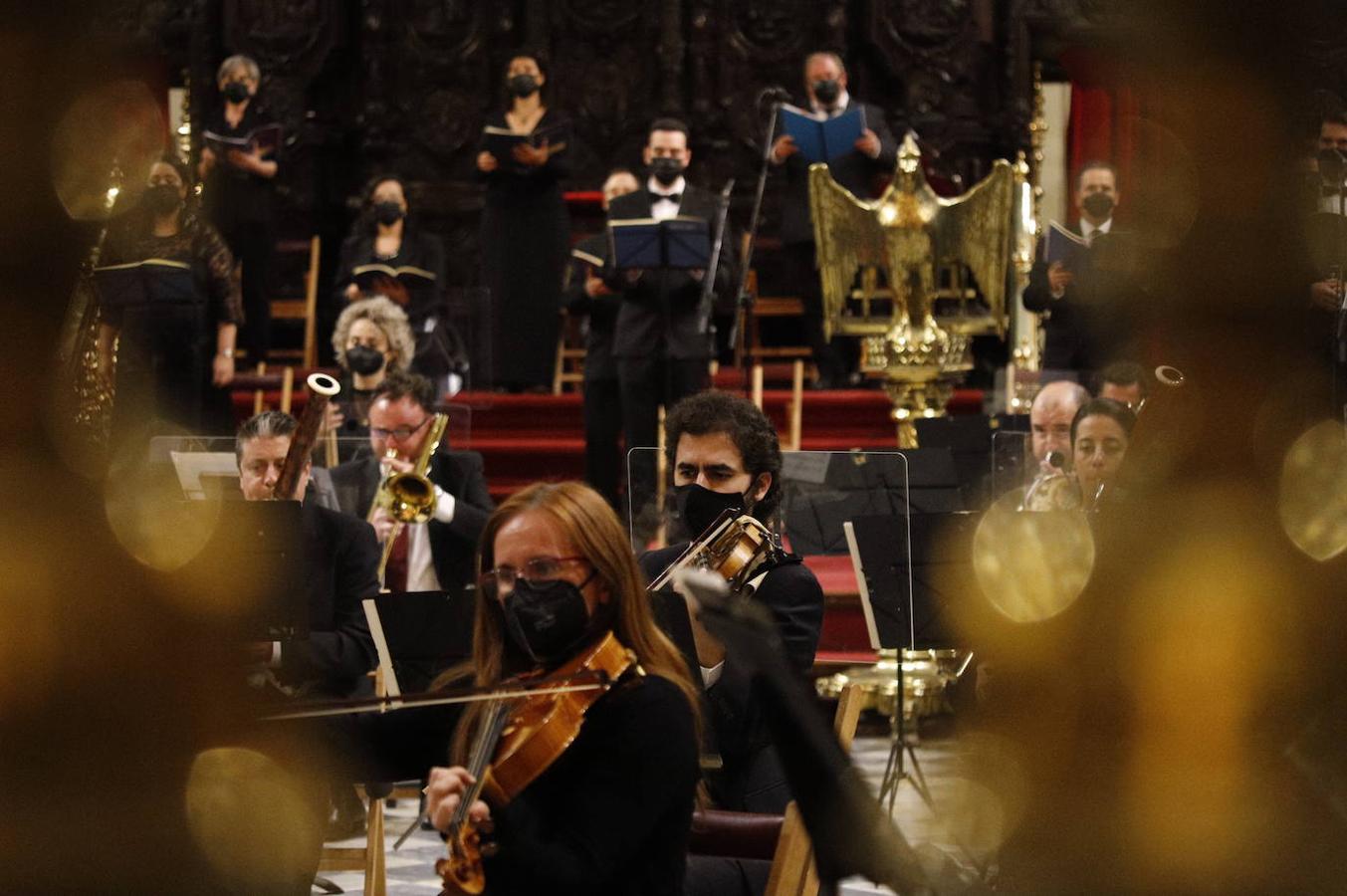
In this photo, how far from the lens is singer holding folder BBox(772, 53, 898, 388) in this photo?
29.7 ft

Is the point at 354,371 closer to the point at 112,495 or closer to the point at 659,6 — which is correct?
the point at 659,6

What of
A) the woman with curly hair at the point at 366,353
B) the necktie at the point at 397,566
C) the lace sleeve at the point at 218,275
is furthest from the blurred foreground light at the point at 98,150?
the lace sleeve at the point at 218,275

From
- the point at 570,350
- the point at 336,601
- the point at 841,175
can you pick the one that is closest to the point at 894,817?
the point at 336,601

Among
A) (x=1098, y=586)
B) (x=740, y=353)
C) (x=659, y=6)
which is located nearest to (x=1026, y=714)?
(x=1098, y=586)

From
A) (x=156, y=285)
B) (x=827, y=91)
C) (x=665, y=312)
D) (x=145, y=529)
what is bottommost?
(x=145, y=529)

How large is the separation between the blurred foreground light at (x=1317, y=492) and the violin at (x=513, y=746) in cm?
152

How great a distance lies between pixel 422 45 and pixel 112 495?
39.1 feet

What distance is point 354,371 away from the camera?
754 centimetres

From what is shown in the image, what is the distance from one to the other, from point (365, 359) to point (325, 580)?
8.76 feet

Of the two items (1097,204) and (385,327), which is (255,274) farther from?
(1097,204)

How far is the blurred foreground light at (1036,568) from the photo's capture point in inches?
26.5

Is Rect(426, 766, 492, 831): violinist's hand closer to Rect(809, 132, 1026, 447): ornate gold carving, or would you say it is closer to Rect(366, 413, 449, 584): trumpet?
Rect(366, 413, 449, 584): trumpet

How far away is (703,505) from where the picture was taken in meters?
3.78

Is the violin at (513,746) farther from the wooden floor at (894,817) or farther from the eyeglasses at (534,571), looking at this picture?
the wooden floor at (894,817)
